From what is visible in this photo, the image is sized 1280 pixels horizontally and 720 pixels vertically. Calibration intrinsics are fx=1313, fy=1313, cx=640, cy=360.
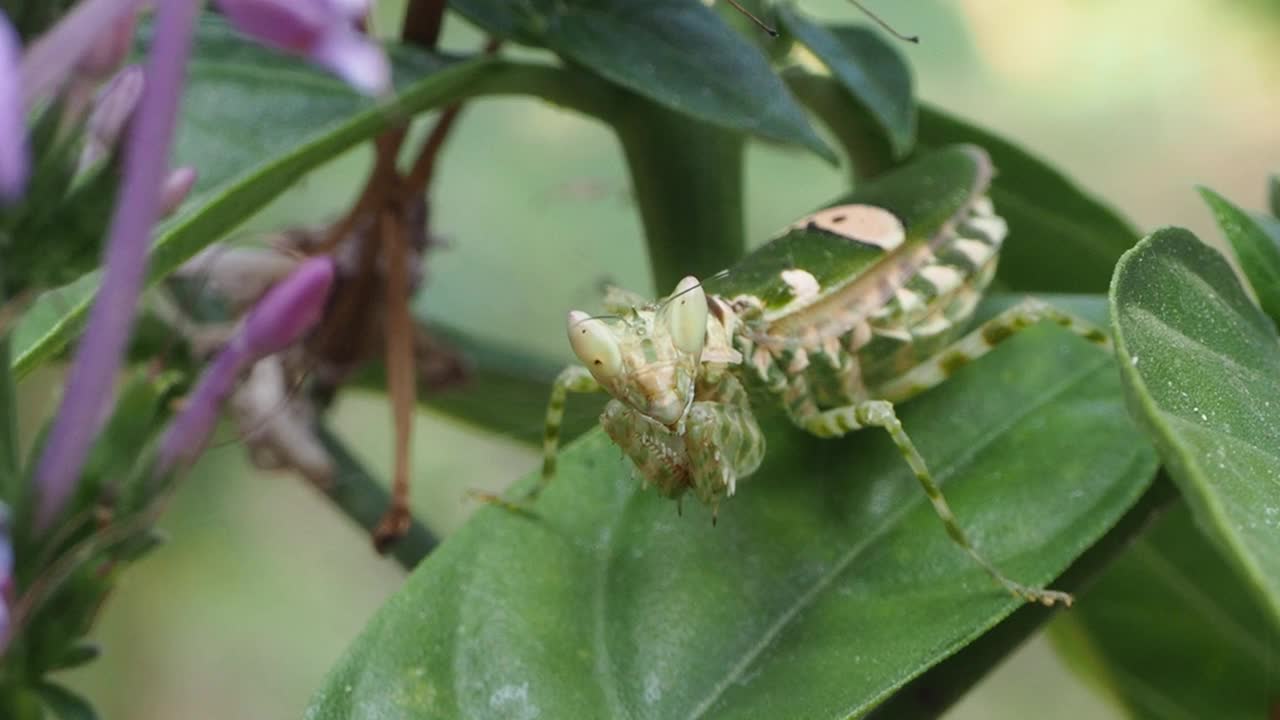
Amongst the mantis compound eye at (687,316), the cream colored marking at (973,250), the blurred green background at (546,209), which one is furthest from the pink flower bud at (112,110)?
the blurred green background at (546,209)

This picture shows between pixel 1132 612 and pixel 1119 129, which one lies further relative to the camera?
pixel 1119 129

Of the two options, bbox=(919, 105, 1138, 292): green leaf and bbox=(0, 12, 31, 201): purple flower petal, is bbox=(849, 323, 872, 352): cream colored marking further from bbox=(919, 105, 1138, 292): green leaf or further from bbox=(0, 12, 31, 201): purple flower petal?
→ bbox=(0, 12, 31, 201): purple flower petal

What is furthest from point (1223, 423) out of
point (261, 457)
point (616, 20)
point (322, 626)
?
point (322, 626)

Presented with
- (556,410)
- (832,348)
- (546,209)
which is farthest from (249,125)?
(546,209)

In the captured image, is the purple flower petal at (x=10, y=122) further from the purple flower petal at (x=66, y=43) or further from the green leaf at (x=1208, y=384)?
the green leaf at (x=1208, y=384)

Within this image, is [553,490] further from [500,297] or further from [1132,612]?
[500,297]

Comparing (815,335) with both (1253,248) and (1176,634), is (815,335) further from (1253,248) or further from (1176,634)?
(1176,634)
